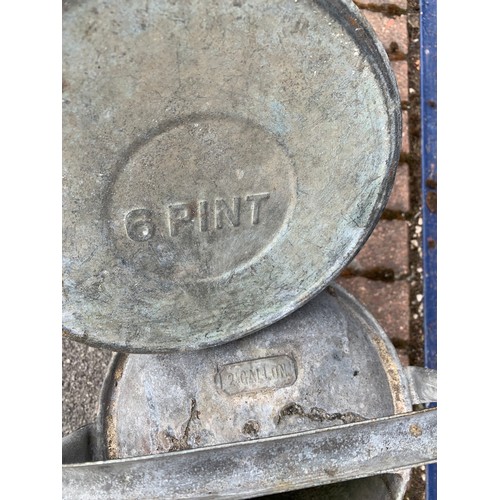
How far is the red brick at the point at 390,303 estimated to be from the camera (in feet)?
6.81

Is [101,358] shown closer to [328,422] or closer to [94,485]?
[328,422]

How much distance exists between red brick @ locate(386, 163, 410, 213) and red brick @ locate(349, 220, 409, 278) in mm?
50

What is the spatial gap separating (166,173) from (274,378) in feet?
1.58

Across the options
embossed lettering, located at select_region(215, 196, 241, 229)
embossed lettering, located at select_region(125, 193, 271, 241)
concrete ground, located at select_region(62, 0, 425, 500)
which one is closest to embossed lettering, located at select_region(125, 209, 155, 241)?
embossed lettering, located at select_region(125, 193, 271, 241)

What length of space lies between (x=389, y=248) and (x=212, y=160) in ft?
4.21

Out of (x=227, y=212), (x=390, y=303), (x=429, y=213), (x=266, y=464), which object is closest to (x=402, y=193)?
(x=429, y=213)

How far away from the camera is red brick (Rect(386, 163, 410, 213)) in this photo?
2098 mm

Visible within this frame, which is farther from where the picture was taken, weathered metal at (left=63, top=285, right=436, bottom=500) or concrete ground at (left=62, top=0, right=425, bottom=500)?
concrete ground at (left=62, top=0, right=425, bottom=500)

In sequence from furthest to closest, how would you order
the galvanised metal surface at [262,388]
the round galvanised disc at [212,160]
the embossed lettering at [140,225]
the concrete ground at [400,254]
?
the concrete ground at [400,254] → the galvanised metal surface at [262,388] → the embossed lettering at [140,225] → the round galvanised disc at [212,160]

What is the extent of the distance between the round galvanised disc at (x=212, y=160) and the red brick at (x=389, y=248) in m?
0.98

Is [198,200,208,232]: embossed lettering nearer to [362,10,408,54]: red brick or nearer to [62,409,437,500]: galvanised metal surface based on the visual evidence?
[62,409,437,500]: galvanised metal surface

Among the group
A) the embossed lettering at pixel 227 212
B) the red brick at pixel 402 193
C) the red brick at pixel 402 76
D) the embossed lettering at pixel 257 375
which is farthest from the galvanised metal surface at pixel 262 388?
the red brick at pixel 402 76

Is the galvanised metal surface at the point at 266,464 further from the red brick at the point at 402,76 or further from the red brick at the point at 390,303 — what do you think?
the red brick at the point at 402,76

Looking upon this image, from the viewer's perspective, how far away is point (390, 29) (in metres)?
2.13
